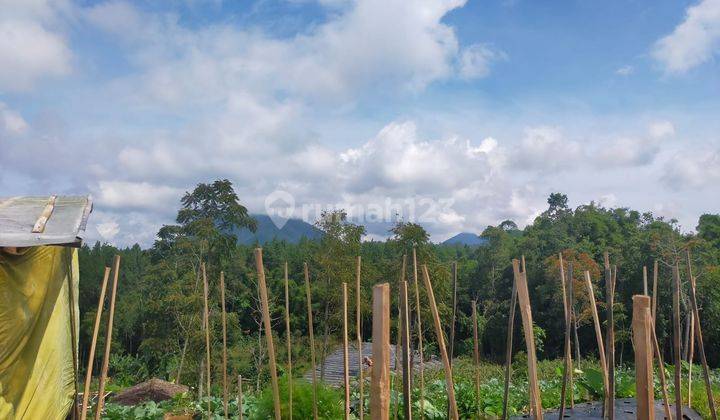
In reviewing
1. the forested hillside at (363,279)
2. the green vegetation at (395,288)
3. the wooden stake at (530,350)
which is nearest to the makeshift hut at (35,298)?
the green vegetation at (395,288)

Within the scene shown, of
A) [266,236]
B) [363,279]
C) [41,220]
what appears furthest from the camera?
[266,236]

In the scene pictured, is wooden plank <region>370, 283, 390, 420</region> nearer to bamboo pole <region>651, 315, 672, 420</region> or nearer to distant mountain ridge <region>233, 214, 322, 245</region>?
bamboo pole <region>651, 315, 672, 420</region>

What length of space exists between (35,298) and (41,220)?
594 millimetres

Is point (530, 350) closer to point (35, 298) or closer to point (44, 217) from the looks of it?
point (44, 217)

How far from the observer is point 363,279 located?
39.5ft

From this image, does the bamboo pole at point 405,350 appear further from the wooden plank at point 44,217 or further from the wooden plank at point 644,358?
the wooden plank at point 44,217

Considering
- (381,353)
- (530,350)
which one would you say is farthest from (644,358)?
(381,353)

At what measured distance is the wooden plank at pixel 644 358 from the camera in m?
1.64

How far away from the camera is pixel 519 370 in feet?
30.7

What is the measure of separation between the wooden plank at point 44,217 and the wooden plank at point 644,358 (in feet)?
8.55

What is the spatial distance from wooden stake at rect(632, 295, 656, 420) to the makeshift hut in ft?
6.99

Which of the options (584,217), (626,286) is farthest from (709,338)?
(584,217)

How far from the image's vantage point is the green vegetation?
1093cm

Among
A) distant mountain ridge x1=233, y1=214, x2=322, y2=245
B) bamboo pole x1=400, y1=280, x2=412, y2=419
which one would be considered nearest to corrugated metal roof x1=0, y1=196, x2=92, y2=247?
bamboo pole x1=400, y1=280, x2=412, y2=419
